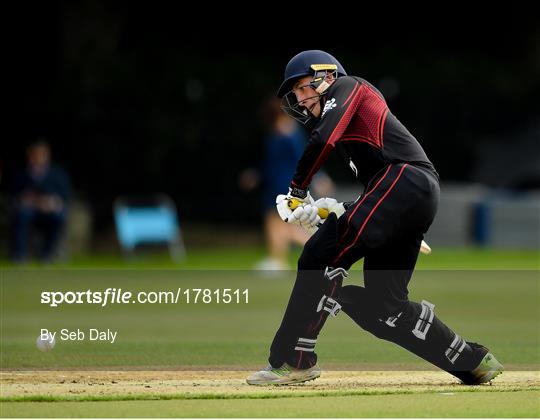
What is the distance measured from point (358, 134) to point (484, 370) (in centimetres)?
161

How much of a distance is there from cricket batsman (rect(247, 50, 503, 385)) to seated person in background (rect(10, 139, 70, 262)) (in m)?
12.9

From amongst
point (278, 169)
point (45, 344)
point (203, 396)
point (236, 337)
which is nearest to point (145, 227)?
point (278, 169)

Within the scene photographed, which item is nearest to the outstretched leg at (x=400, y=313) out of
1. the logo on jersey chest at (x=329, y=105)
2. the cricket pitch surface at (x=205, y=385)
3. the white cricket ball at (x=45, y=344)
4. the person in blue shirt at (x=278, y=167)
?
the cricket pitch surface at (x=205, y=385)

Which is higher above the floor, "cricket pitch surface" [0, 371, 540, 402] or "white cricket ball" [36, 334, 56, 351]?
"cricket pitch surface" [0, 371, 540, 402]

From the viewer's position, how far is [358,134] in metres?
8.05

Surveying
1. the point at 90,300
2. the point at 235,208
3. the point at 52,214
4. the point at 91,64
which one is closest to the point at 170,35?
the point at 91,64

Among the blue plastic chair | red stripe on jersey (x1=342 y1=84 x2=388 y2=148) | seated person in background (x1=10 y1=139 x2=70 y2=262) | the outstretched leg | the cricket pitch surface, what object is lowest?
the blue plastic chair

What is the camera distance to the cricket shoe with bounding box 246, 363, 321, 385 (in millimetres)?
8172

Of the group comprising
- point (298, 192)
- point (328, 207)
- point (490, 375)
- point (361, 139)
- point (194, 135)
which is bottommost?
point (194, 135)

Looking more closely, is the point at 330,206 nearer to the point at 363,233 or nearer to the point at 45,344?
the point at 363,233

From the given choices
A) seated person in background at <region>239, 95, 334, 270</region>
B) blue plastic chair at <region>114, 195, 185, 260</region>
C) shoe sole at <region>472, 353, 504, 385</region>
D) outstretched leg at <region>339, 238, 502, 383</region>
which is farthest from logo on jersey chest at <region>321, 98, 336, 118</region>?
blue plastic chair at <region>114, 195, 185, 260</region>

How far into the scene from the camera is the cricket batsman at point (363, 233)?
25.9 feet

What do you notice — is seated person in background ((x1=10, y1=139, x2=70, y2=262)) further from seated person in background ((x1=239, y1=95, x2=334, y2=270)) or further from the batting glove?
the batting glove

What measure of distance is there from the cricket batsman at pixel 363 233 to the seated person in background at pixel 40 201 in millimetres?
12947
